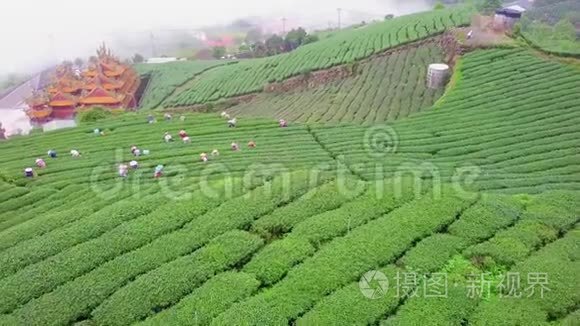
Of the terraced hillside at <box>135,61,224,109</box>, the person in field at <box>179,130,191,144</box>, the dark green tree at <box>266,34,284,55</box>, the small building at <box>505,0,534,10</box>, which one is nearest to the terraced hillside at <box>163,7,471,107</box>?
the terraced hillside at <box>135,61,224,109</box>

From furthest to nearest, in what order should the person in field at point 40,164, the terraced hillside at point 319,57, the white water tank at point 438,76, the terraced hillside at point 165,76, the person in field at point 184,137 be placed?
1. the terraced hillside at point 165,76
2. the terraced hillside at point 319,57
3. the white water tank at point 438,76
4. the person in field at point 184,137
5. the person in field at point 40,164

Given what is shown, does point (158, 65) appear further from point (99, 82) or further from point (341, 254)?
point (341, 254)

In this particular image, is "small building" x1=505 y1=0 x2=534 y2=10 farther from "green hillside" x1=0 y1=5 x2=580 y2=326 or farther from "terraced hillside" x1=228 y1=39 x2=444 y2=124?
"green hillside" x1=0 y1=5 x2=580 y2=326

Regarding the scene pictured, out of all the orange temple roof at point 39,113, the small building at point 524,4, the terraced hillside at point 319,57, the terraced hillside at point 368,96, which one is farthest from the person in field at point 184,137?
the small building at point 524,4

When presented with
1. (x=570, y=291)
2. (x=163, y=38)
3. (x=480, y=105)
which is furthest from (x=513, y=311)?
(x=163, y=38)

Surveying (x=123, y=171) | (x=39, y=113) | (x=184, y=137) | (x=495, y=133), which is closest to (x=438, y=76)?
(x=495, y=133)

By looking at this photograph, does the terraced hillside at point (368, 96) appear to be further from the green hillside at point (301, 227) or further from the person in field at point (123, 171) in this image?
the person in field at point (123, 171)
